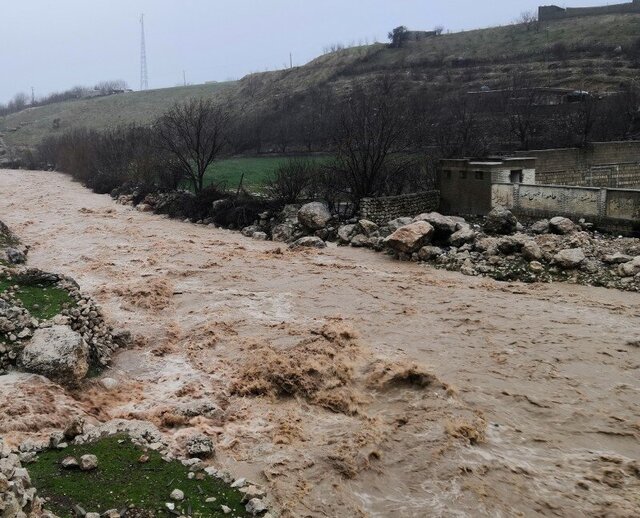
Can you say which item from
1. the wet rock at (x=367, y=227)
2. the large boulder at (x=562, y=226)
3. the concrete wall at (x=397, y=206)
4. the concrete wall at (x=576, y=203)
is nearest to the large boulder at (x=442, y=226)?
the wet rock at (x=367, y=227)

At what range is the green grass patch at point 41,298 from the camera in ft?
32.5

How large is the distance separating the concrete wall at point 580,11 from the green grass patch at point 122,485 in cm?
7819

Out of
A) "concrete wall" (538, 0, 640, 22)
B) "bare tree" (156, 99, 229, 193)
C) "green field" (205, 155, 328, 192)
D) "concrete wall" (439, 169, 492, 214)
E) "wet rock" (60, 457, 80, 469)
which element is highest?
"concrete wall" (538, 0, 640, 22)

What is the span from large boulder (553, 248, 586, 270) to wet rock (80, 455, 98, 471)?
12611 millimetres

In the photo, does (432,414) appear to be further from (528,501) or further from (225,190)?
(225,190)

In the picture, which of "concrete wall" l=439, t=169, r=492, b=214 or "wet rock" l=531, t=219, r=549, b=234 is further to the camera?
"concrete wall" l=439, t=169, r=492, b=214

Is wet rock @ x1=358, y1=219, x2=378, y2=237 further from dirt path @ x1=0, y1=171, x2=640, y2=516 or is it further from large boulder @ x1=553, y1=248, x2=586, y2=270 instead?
large boulder @ x1=553, y1=248, x2=586, y2=270

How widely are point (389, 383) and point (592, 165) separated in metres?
18.8

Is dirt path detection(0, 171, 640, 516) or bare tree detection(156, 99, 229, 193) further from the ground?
bare tree detection(156, 99, 229, 193)

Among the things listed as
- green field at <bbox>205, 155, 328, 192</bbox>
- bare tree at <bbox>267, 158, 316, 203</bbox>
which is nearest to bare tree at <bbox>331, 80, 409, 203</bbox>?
bare tree at <bbox>267, 158, 316, 203</bbox>

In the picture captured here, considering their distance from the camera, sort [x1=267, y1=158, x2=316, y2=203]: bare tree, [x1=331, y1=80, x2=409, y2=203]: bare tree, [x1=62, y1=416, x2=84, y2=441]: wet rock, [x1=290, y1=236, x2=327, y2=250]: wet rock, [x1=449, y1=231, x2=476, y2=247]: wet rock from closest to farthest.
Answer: [x1=62, y1=416, x2=84, y2=441]: wet rock → [x1=449, y1=231, x2=476, y2=247]: wet rock → [x1=290, y1=236, x2=327, y2=250]: wet rock → [x1=331, y1=80, x2=409, y2=203]: bare tree → [x1=267, y1=158, x2=316, y2=203]: bare tree

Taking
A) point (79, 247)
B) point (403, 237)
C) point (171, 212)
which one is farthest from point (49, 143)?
point (403, 237)

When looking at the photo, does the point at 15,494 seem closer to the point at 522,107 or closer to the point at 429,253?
the point at 429,253

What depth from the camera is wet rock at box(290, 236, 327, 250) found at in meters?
19.7
